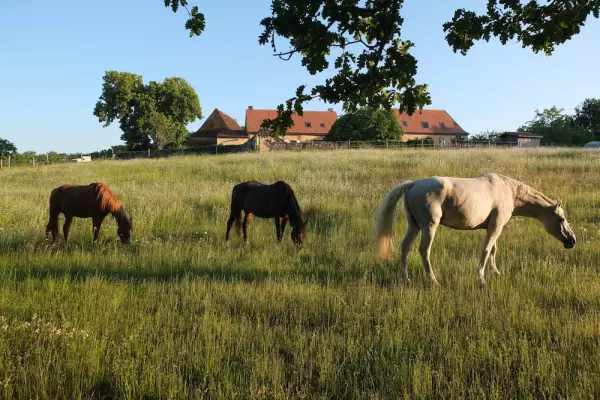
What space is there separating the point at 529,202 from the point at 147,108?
60.0 meters

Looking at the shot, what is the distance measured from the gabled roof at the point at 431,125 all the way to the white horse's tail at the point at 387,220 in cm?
6979

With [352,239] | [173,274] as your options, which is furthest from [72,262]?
[352,239]

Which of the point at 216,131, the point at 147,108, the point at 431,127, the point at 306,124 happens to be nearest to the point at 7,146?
the point at 147,108

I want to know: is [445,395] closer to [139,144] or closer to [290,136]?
[139,144]

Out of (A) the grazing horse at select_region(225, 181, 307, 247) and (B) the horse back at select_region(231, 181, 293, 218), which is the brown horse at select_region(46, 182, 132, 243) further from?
(B) the horse back at select_region(231, 181, 293, 218)

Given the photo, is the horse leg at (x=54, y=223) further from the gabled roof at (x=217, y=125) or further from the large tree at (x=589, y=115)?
the large tree at (x=589, y=115)

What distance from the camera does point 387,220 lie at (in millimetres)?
6691

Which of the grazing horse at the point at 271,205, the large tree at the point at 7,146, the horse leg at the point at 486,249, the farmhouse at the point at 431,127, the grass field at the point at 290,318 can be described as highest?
the farmhouse at the point at 431,127

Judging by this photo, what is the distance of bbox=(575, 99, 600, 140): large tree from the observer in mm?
71812

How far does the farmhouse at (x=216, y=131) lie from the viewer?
Answer: 2611 inches

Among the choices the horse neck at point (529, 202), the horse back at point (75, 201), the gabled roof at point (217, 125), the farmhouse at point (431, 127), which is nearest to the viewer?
the horse neck at point (529, 202)

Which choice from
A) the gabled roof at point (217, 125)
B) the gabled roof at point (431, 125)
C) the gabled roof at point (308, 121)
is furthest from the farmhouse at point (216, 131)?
the gabled roof at point (431, 125)

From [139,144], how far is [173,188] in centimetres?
5031

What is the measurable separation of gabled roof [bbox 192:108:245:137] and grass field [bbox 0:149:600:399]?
6104 centimetres
